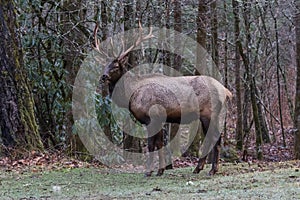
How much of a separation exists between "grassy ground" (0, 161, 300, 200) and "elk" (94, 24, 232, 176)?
0.54 m

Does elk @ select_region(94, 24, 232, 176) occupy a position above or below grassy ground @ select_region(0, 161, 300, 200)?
above

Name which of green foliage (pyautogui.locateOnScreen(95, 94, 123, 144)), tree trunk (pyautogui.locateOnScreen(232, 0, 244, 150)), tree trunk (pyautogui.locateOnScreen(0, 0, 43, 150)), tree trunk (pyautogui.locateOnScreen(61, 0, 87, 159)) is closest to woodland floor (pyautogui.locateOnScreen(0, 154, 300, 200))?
tree trunk (pyautogui.locateOnScreen(0, 0, 43, 150))

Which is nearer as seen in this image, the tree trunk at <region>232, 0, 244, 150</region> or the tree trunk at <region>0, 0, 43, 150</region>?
the tree trunk at <region>0, 0, 43, 150</region>

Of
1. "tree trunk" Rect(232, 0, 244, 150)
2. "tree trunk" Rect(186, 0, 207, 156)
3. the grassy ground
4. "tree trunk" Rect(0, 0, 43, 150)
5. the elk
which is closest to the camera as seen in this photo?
the grassy ground

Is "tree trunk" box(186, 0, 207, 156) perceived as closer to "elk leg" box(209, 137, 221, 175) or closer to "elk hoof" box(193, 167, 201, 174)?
"elk leg" box(209, 137, 221, 175)

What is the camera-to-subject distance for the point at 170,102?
365 inches

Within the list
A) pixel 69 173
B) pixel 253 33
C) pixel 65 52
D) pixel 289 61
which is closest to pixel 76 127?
pixel 65 52

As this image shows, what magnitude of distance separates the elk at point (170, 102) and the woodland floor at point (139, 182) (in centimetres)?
58

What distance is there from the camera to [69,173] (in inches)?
371

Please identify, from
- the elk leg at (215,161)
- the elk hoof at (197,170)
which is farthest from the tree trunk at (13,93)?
the elk leg at (215,161)

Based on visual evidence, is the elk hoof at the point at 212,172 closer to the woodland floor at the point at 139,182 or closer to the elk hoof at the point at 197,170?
the woodland floor at the point at 139,182

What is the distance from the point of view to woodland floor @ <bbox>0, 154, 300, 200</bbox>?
22.6 feet

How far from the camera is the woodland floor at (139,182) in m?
6.89

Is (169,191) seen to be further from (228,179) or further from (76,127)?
(76,127)
